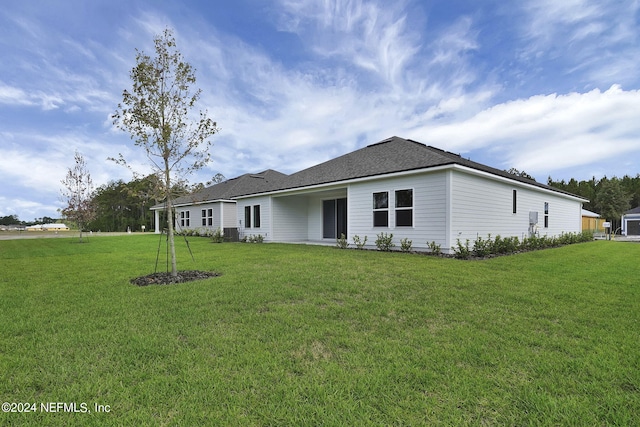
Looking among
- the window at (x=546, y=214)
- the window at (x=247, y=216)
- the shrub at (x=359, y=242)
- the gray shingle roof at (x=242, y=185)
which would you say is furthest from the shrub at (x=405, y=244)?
the gray shingle roof at (x=242, y=185)

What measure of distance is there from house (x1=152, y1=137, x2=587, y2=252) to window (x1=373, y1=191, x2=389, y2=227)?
0.04 meters

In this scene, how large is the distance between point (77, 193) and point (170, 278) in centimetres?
1905

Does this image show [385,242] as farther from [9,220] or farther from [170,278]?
[9,220]

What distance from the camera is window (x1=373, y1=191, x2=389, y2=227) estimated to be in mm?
11898

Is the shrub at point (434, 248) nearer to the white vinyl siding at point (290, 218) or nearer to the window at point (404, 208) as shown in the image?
the window at point (404, 208)

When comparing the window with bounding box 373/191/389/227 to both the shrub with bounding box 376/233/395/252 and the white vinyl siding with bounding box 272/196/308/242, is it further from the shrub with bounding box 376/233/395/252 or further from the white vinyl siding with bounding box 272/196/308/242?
the white vinyl siding with bounding box 272/196/308/242

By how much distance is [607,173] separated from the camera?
50188 mm

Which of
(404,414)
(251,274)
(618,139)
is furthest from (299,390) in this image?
(618,139)

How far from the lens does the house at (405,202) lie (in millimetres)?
10336

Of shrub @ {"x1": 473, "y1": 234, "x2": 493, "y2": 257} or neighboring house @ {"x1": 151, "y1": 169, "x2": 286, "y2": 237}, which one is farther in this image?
neighboring house @ {"x1": 151, "y1": 169, "x2": 286, "y2": 237}

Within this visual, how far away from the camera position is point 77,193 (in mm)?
20297

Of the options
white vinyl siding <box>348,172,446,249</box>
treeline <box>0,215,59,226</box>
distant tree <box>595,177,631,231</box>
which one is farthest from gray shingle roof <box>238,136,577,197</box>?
treeline <box>0,215,59,226</box>

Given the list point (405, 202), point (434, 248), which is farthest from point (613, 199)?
Answer: point (434, 248)

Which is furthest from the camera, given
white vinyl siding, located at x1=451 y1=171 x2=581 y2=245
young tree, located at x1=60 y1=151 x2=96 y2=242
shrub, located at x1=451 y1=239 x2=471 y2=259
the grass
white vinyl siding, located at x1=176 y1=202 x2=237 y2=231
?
white vinyl siding, located at x1=176 y1=202 x2=237 y2=231
